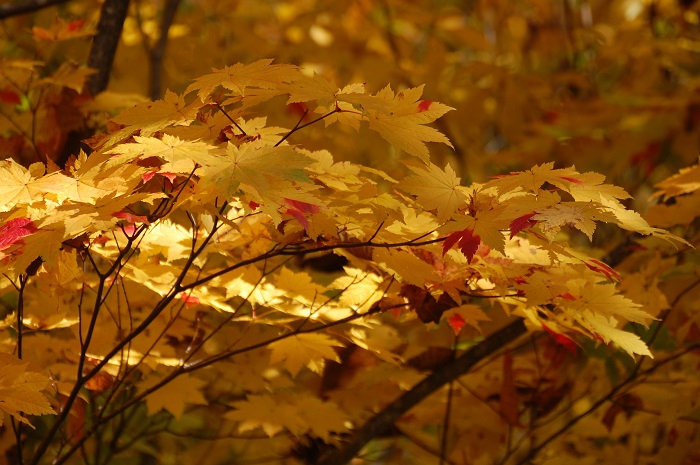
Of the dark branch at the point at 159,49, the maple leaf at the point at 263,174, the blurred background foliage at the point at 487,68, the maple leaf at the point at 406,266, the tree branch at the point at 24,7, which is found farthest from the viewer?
the blurred background foliage at the point at 487,68

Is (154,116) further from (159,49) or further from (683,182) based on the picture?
(159,49)

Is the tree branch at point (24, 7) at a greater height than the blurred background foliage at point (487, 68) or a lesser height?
greater

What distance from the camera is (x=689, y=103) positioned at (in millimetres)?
2877

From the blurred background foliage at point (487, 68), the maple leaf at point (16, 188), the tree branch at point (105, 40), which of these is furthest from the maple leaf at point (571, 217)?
the blurred background foliage at point (487, 68)

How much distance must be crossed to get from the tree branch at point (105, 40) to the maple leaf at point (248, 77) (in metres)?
0.89

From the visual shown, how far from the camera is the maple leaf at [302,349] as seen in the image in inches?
62.6

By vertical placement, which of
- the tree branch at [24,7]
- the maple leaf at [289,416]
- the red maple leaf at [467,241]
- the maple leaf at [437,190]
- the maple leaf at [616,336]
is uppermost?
the tree branch at [24,7]

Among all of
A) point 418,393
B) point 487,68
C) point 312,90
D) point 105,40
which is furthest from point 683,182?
point 487,68

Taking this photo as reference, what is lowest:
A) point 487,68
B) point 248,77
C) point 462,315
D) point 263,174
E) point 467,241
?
point 462,315

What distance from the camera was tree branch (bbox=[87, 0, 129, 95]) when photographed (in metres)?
1.96

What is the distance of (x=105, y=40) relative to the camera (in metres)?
1.98

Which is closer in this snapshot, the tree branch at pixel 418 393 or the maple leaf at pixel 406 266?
the maple leaf at pixel 406 266

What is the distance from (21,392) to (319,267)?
1100mm

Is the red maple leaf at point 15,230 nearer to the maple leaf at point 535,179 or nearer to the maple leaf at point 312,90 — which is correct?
the maple leaf at point 312,90
